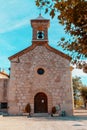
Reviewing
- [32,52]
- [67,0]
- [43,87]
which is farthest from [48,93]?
[67,0]

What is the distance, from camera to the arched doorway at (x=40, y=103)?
2447cm

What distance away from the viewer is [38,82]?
24656mm

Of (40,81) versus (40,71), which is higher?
(40,71)

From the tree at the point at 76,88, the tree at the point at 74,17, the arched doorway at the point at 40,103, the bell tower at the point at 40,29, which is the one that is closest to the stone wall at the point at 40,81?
the arched doorway at the point at 40,103

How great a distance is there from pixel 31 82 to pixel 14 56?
351cm

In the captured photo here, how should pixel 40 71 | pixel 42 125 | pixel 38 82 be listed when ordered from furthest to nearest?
1. pixel 40 71
2. pixel 38 82
3. pixel 42 125

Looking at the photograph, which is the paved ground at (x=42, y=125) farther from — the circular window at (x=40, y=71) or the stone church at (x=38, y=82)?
the circular window at (x=40, y=71)

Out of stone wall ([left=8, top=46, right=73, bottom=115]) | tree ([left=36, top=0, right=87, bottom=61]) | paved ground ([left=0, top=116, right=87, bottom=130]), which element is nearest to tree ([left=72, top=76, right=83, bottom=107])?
stone wall ([left=8, top=46, right=73, bottom=115])

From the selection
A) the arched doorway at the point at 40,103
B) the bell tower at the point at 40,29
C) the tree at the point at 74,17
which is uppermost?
the bell tower at the point at 40,29

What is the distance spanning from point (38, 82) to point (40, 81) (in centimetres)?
24

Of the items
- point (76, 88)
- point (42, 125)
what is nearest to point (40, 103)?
point (42, 125)

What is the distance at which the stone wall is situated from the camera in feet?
79.3

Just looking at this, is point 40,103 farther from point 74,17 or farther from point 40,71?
point 74,17

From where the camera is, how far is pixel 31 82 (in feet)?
80.8
